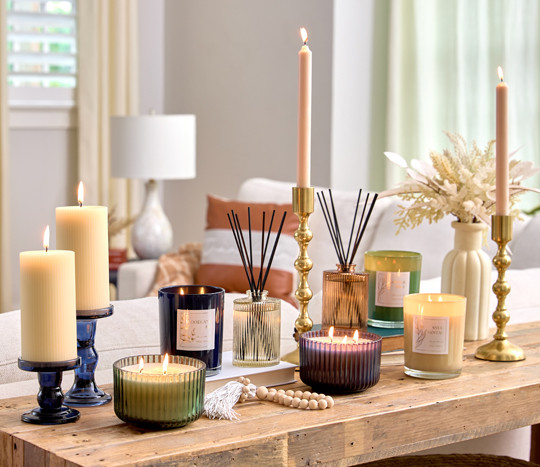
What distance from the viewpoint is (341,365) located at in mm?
1238

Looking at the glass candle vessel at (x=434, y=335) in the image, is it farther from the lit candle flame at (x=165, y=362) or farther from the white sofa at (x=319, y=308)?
the lit candle flame at (x=165, y=362)

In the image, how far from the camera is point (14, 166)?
480cm

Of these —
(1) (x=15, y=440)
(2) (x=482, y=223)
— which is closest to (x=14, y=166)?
(2) (x=482, y=223)

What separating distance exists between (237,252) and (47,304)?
235 centimetres

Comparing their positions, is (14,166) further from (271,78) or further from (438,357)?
(438,357)

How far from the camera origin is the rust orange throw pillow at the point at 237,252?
327 cm

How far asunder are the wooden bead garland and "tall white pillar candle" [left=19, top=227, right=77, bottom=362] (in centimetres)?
27

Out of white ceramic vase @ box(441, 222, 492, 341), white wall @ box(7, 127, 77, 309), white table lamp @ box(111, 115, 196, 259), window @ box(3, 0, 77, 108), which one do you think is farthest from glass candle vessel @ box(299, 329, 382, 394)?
window @ box(3, 0, 77, 108)

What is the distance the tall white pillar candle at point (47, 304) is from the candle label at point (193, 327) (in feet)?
0.61

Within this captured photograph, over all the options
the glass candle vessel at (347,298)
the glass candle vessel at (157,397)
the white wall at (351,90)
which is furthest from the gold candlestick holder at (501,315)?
the white wall at (351,90)

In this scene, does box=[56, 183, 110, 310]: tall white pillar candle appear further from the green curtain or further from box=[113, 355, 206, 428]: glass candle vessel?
the green curtain

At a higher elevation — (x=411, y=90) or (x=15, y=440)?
(x=411, y=90)

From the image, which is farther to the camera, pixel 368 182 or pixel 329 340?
pixel 368 182

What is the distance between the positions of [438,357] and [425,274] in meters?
1.63
